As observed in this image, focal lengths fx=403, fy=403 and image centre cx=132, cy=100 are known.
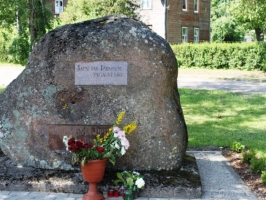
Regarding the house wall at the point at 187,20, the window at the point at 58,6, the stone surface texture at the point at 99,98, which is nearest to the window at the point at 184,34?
the house wall at the point at 187,20

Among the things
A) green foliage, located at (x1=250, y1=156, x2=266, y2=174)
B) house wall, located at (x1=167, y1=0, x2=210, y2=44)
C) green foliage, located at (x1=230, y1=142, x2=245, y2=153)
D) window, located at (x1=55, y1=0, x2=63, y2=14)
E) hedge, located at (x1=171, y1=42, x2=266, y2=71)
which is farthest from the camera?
window, located at (x1=55, y1=0, x2=63, y2=14)

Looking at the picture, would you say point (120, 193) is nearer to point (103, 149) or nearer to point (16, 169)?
point (103, 149)

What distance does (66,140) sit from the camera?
5328 millimetres

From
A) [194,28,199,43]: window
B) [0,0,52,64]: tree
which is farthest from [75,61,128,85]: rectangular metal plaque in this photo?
[194,28,199,43]: window

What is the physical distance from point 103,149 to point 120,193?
779mm

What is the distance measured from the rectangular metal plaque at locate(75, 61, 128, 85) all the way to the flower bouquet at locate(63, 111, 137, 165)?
33.4 inches

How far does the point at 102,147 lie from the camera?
5.11m

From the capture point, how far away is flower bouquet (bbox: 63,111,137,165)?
5084 millimetres

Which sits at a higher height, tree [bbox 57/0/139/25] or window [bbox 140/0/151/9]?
window [bbox 140/0/151/9]

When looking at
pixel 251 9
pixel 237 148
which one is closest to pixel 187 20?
pixel 251 9

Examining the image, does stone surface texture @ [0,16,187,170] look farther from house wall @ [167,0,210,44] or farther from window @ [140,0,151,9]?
house wall @ [167,0,210,44]

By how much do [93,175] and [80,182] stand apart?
22.8 inches

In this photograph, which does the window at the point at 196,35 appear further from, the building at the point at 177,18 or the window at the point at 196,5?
the window at the point at 196,5

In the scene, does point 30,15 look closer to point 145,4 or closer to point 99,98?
point 99,98
